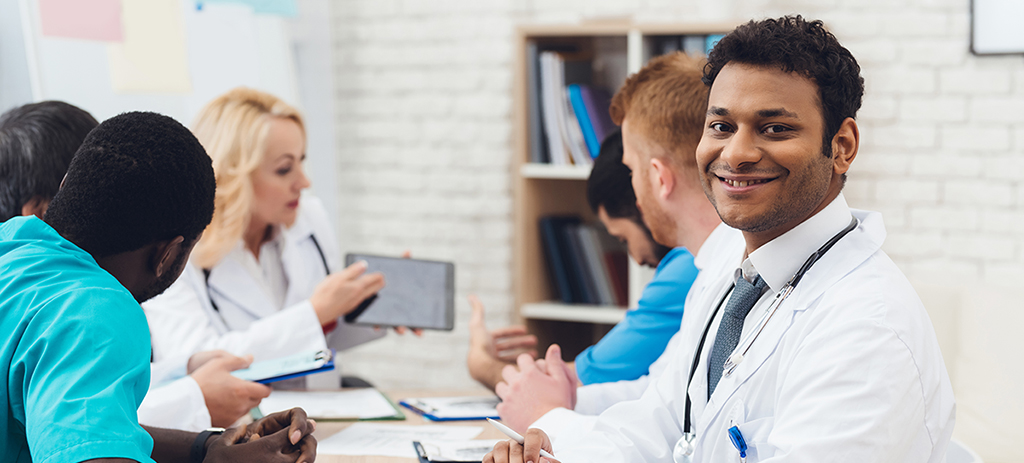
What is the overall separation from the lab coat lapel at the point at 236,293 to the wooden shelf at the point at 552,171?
1134mm

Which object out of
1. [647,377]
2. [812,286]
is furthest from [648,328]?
[812,286]

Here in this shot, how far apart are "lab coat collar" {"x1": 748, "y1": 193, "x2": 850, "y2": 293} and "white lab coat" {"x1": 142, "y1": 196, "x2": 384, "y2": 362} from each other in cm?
120

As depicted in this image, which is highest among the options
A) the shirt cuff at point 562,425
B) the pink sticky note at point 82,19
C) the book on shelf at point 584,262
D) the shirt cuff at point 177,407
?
the pink sticky note at point 82,19

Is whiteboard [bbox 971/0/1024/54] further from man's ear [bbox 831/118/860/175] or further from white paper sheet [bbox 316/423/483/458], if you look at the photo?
white paper sheet [bbox 316/423/483/458]

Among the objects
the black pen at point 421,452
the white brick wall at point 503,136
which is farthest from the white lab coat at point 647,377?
the white brick wall at point 503,136

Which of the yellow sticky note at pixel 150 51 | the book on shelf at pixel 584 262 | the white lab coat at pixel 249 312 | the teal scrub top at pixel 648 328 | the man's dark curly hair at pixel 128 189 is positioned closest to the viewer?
the man's dark curly hair at pixel 128 189

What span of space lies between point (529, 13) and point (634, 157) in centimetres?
176

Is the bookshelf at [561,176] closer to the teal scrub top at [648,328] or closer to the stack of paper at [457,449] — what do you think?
the teal scrub top at [648,328]

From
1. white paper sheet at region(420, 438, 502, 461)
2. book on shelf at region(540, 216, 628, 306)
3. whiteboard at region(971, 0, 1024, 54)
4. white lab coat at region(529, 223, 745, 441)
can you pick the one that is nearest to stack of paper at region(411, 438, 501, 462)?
white paper sheet at region(420, 438, 502, 461)

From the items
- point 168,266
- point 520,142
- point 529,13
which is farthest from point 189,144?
point 529,13

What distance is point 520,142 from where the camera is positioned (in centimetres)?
294

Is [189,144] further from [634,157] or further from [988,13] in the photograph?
[988,13]

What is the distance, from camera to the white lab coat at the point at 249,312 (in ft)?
6.25

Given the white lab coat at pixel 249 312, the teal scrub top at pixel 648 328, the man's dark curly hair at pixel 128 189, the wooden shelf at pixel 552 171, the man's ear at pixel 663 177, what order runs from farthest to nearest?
1. the wooden shelf at pixel 552 171
2. the white lab coat at pixel 249 312
3. the teal scrub top at pixel 648 328
4. the man's ear at pixel 663 177
5. the man's dark curly hair at pixel 128 189
